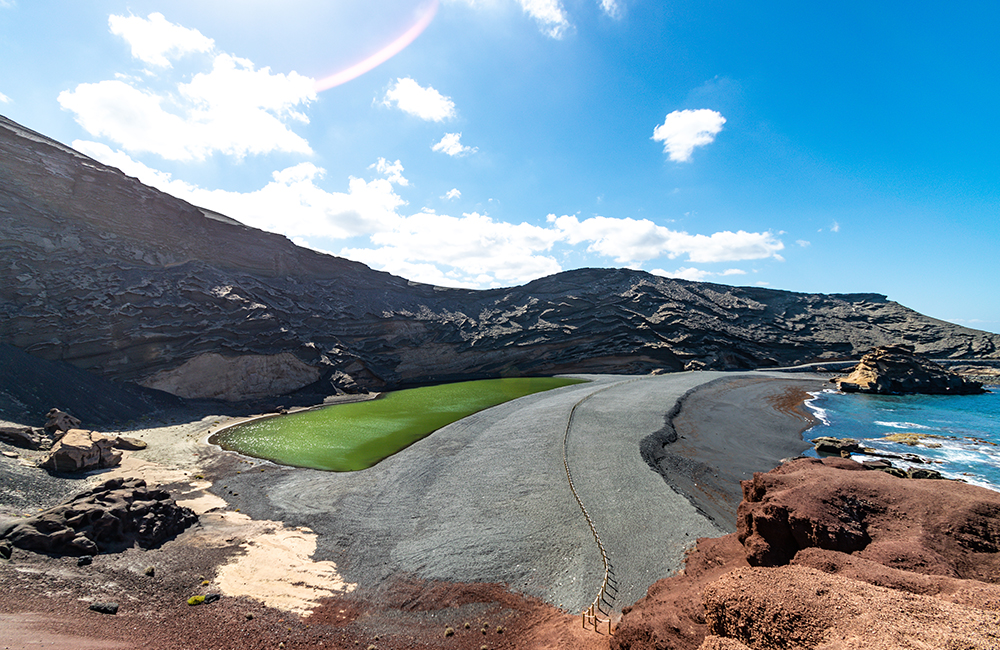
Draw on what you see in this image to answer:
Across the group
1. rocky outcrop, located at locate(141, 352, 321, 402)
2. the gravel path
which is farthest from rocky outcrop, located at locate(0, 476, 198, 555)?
rocky outcrop, located at locate(141, 352, 321, 402)

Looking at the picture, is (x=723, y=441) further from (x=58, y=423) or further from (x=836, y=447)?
(x=58, y=423)

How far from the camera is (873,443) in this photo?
24859mm

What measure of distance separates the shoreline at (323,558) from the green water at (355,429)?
1899 mm

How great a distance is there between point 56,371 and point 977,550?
42.3 metres

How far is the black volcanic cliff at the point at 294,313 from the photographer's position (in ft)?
102

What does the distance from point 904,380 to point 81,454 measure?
224 ft

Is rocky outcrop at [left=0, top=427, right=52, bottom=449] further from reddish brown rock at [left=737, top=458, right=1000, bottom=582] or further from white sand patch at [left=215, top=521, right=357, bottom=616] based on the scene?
reddish brown rock at [left=737, top=458, right=1000, bottom=582]

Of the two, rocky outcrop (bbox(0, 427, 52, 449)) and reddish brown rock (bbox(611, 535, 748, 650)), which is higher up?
reddish brown rock (bbox(611, 535, 748, 650))

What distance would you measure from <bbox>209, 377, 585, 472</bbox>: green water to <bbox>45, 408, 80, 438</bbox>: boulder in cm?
652

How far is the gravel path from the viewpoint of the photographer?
1096cm

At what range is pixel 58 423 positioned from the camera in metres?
20.7

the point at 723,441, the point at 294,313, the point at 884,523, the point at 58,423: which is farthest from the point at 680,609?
the point at 294,313

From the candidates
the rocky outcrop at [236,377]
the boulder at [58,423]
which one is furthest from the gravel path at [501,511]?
the rocky outcrop at [236,377]

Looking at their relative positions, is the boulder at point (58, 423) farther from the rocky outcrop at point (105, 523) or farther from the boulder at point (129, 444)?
the rocky outcrop at point (105, 523)
